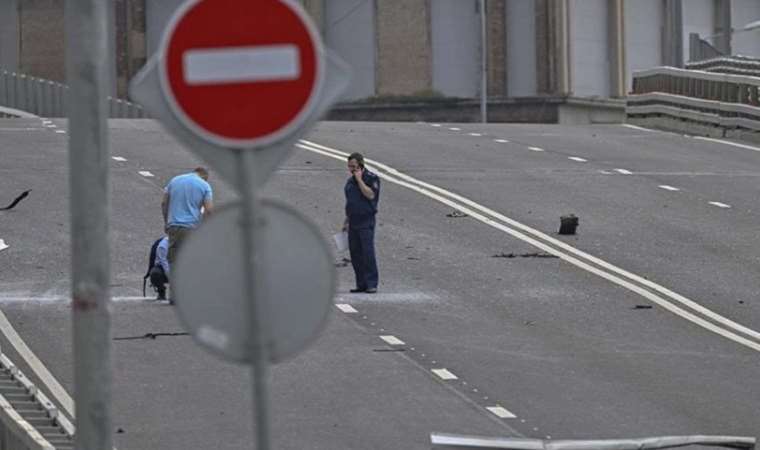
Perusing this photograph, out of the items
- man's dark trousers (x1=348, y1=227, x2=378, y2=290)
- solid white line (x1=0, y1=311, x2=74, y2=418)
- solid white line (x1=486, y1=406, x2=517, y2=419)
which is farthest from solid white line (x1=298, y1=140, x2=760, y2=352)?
solid white line (x1=0, y1=311, x2=74, y2=418)

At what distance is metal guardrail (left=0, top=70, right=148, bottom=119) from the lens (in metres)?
53.9

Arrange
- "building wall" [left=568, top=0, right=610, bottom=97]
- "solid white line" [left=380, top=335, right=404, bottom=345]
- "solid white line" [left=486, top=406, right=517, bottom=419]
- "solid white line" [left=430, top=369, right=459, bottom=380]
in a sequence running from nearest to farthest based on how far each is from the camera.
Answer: "solid white line" [left=486, top=406, right=517, bottom=419], "solid white line" [left=430, top=369, right=459, bottom=380], "solid white line" [left=380, top=335, right=404, bottom=345], "building wall" [left=568, top=0, right=610, bottom=97]

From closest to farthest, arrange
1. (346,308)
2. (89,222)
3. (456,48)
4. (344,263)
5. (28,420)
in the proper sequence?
1. (89,222)
2. (28,420)
3. (346,308)
4. (344,263)
5. (456,48)

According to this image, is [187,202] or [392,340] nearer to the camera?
[392,340]

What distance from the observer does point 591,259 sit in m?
24.5

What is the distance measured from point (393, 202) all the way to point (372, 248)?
6951mm

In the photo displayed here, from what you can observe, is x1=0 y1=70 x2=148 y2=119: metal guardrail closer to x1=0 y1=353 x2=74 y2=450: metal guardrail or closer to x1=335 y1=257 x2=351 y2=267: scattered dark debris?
x1=335 y1=257 x2=351 y2=267: scattered dark debris

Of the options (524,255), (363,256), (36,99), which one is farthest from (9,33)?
(363,256)

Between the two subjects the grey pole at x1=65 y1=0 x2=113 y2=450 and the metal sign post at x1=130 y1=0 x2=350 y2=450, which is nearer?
the metal sign post at x1=130 y1=0 x2=350 y2=450

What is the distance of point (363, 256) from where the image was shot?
21.5 m

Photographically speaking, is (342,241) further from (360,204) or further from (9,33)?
(9,33)

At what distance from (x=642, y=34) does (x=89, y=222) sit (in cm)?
5974

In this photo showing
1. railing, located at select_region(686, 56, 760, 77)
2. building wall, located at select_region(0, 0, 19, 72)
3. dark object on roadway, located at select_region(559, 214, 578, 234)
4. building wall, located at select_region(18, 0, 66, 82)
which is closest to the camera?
dark object on roadway, located at select_region(559, 214, 578, 234)

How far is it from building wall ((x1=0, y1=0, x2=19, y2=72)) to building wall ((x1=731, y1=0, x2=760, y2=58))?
81.3ft
